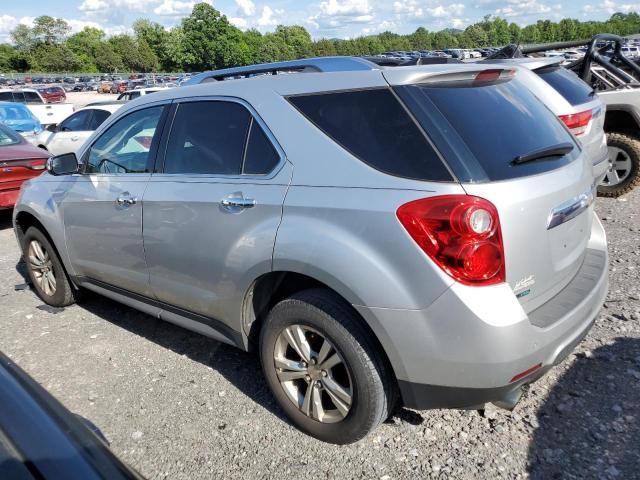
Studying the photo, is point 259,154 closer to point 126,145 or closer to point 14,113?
point 126,145

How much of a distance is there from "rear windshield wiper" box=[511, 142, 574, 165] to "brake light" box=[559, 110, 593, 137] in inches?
129

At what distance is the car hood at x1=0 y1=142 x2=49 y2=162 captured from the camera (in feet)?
24.1

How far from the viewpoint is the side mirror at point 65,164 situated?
397 centimetres

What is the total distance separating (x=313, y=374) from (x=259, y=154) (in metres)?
1.15

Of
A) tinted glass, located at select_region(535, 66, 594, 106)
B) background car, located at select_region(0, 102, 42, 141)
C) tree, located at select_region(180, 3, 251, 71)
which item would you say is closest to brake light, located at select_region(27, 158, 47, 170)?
tinted glass, located at select_region(535, 66, 594, 106)

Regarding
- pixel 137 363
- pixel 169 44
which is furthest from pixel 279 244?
pixel 169 44

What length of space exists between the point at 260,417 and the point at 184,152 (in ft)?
5.22

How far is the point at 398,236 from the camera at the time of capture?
221 centimetres

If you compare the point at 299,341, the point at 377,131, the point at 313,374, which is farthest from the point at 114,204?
the point at 377,131

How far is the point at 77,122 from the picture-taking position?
11.4 metres

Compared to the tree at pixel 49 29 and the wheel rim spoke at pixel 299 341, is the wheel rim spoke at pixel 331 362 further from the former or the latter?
the tree at pixel 49 29

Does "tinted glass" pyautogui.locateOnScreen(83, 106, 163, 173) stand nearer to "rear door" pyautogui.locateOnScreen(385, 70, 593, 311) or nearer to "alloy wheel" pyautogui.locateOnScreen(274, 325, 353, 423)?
"alloy wheel" pyautogui.locateOnScreen(274, 325, 353, 423)

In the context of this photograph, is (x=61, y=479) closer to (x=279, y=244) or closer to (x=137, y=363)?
(x=279, y=244)

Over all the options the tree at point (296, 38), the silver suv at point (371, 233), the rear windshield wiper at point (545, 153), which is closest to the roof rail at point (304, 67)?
the silver suv at point (371, 233)
